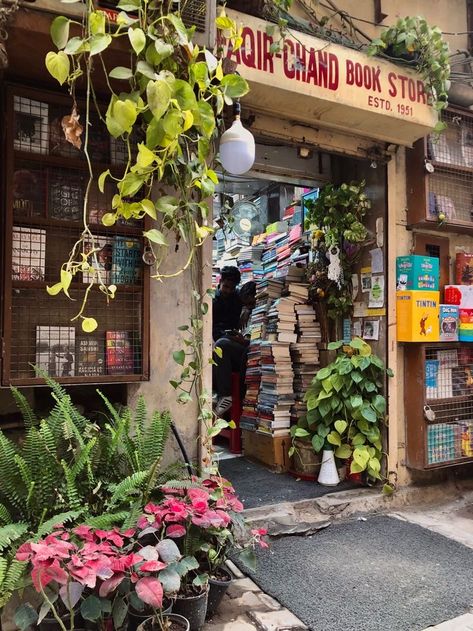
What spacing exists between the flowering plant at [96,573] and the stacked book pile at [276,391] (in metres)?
2.53

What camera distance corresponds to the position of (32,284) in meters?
2.41

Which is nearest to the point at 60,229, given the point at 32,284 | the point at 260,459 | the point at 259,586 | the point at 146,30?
the point at 32,284

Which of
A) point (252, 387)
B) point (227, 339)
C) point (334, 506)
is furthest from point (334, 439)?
point (227, 339)

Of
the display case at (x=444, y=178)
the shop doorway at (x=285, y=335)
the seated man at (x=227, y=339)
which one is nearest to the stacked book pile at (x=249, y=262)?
the seated man at (x=227, y=339)

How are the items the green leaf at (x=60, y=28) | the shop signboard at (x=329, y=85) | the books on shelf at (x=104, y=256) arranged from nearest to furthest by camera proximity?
the green leaf at (x=60, y=28) → the books on shelf at (x=104, y=256) → the shop signboard at (x=329, y=85)

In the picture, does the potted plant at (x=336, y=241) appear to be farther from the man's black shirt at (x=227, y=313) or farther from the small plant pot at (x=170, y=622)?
the small plant pot at (x=170, y=622)

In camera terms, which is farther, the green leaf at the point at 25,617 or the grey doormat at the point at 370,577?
the grey doormat at the point at 370,577

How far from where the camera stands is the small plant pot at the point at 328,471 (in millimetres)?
3943

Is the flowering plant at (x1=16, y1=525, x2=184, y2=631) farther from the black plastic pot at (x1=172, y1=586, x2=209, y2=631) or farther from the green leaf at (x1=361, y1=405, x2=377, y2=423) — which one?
the green leaf at (x1=361, y1=405, x2=377, y2=423)

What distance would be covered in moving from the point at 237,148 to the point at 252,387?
297 cm

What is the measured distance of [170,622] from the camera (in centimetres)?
200

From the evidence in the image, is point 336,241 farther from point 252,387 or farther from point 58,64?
point 58,64

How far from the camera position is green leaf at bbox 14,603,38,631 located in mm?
1811

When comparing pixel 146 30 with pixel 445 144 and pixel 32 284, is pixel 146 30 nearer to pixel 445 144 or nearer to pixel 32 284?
pixel 32 284
